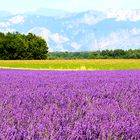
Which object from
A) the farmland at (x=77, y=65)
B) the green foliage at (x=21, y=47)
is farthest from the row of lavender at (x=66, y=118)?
the green foliage at (x=21, y=47)

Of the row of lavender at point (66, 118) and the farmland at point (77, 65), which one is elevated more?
the row of lavender at point (66, 118)

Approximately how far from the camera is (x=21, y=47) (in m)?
75.3

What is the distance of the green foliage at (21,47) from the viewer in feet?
248

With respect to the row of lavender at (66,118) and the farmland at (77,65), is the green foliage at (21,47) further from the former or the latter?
the row of lavender at (66,118)

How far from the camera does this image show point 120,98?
18.4ft

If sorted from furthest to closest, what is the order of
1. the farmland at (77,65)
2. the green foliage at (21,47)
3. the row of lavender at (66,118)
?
1. the green foliage at (21,47)
2. the farmland at (77,65)
3. the row of lavender at (66,118)

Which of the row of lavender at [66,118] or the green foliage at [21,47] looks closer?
the row of lavender at [66,118]

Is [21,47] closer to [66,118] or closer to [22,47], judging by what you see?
[22,47]

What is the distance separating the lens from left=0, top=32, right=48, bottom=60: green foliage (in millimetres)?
75625

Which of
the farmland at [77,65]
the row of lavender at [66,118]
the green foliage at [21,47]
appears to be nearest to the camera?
the row of lavender at [66,118]

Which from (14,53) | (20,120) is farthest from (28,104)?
(14,53)

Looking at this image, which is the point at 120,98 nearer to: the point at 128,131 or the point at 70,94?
the point at 70,94

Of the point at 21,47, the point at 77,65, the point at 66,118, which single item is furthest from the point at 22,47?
the point at 66,118

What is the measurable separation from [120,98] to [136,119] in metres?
1.95
